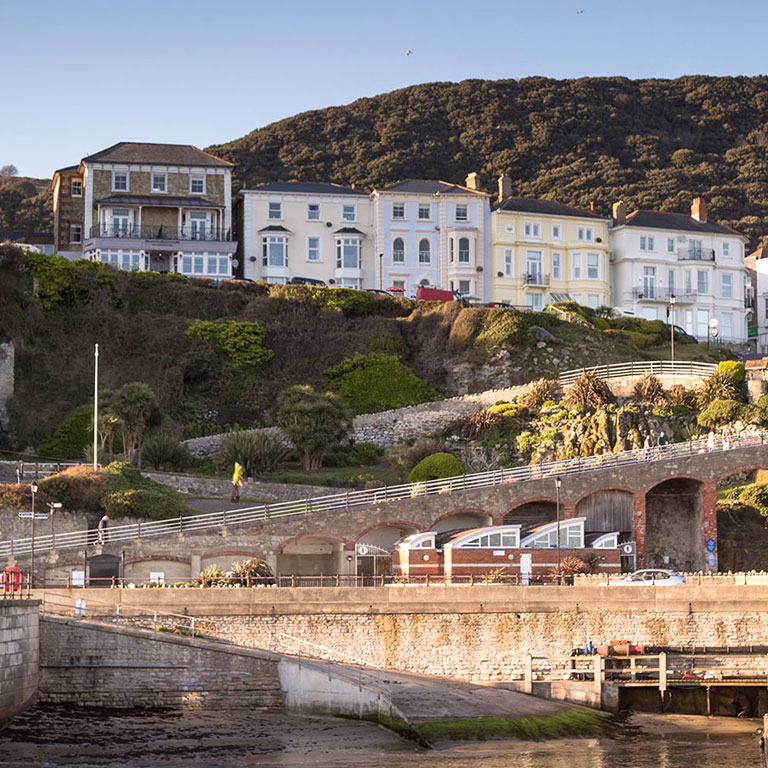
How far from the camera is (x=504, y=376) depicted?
82125 mm

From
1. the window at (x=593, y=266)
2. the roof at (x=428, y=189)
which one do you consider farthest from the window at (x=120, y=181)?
the window at (x=593, y=266)

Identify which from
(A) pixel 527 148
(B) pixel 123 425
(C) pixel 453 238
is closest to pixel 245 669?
(B) pixel 123 425

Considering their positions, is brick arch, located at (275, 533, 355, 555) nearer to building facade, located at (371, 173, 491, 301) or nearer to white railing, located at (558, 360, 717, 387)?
white railing, located at (558, 360, 717, 387)

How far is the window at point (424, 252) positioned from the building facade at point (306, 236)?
11.3ft

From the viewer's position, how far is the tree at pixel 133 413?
6531cm

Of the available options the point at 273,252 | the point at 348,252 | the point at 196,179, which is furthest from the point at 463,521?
the point at 196,179

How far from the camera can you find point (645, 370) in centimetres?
7838

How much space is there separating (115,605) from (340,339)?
4097cm

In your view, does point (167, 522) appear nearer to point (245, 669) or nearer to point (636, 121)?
point (245, 669)

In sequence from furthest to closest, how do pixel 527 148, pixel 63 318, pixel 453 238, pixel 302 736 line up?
pixel 527 148, pixel 453 238, pixel 63 318, pixel 302 736

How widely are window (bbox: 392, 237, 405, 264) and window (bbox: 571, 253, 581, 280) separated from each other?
12504 millimetres

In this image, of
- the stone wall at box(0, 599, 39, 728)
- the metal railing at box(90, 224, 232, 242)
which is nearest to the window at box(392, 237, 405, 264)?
the metal railing at box(90, 224, 232, 242)

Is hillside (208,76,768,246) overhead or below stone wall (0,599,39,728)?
overhead

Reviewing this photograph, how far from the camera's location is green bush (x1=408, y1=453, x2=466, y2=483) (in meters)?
66.2
